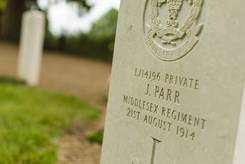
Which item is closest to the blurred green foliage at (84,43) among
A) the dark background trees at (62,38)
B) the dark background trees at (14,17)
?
the dark background trees at (62,38)

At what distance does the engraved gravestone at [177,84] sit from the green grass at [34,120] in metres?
1.81

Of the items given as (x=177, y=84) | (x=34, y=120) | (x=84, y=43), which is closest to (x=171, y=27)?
(x=177, y=84)

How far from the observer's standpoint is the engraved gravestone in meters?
3.15

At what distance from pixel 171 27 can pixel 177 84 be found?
1.26 ft

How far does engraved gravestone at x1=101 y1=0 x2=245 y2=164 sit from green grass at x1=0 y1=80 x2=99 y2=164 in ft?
5.93

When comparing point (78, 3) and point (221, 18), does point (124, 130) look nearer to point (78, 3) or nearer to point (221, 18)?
point (221, 18)

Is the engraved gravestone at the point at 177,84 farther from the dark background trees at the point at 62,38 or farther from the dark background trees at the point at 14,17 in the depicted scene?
the dark background trees at the point at 14,17

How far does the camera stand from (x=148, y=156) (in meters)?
3.77

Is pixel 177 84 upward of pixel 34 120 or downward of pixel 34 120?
upward

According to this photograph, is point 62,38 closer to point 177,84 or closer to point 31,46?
point 31,46

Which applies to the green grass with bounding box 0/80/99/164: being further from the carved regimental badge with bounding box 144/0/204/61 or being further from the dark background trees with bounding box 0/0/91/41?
the dark background trees with bounding box 0/0/91/41

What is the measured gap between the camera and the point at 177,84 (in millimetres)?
3516

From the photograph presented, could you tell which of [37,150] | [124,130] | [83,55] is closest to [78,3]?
[83,55]

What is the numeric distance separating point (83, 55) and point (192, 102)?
809 inches
